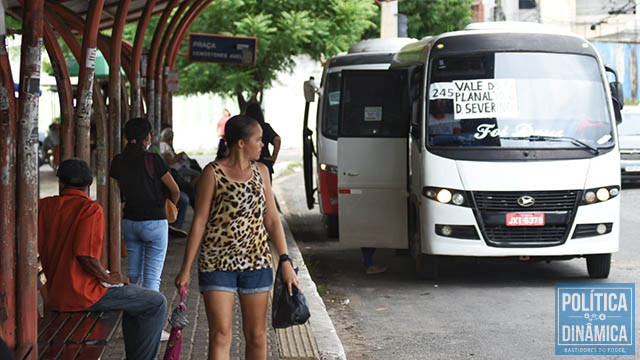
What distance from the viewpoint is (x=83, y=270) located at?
5602mm

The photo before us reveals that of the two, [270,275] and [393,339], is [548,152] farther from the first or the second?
[270,275]

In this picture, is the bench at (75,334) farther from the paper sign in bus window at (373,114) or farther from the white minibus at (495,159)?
the paper sign in bus window at (373,114)

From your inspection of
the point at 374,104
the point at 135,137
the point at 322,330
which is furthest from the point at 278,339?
the point at 374,104

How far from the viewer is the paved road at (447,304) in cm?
778

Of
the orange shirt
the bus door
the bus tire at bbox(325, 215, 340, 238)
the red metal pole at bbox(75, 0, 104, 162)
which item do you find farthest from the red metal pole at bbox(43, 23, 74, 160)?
the bus tire at bbox(325, 215, 340, 238)

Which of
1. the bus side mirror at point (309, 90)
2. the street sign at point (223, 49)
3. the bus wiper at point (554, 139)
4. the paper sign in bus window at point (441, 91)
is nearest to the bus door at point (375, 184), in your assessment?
the paper sign in bus window at point (441, 91)

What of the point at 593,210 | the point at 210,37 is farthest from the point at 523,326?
the point at 210,37

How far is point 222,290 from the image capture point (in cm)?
538

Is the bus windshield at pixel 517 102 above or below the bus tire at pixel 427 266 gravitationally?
above

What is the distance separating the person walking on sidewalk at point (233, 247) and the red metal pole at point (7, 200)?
103cm

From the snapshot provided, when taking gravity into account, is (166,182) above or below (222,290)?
above

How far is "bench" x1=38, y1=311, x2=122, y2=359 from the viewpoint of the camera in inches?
219

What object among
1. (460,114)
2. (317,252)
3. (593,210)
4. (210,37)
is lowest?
(317,252)

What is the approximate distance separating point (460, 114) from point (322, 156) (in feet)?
13.9
